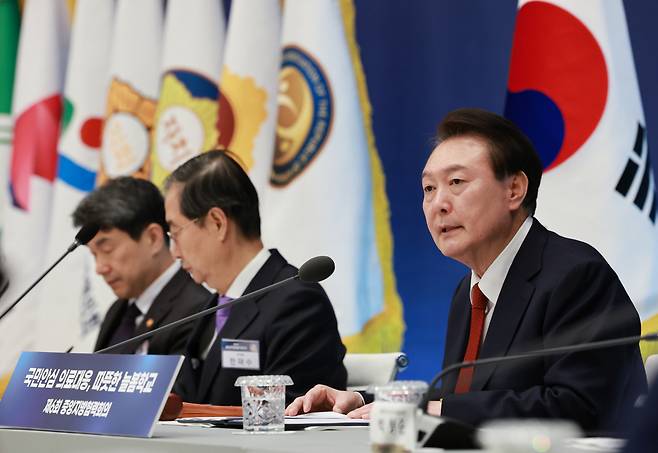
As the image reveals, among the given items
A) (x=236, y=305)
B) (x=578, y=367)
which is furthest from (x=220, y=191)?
(x=578, y=367)

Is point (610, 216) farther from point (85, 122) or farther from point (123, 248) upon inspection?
point (85, 122)

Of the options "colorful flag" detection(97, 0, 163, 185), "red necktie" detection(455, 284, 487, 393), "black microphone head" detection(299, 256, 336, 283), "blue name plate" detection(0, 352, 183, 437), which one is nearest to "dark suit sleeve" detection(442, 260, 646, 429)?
"red necktie" detection(455, 284, 487, 393)

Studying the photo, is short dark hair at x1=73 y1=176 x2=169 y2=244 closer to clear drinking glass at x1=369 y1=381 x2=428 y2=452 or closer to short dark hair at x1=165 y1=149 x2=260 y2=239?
short dark hair at x1=165 y1=149 x2=260 y2=239

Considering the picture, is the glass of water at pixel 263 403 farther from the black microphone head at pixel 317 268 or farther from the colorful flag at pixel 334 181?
the colorful flag at pixel 334 181

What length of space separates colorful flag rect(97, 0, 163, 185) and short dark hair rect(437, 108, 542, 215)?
9.87 feet

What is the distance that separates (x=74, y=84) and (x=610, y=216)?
11.3ft

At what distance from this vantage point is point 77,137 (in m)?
5.60

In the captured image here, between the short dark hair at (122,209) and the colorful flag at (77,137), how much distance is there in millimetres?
1403

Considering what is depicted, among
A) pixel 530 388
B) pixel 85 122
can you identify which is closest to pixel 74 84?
pixel 85 122

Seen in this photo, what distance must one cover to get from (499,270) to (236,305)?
101 cm

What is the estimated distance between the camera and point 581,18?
3.35 meters

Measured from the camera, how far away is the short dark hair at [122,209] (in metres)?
3.94

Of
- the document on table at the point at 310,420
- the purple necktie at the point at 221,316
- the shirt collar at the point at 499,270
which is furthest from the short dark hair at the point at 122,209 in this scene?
the shirt collar at the point at 499,270

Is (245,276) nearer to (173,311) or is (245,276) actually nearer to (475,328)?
(173,311)
